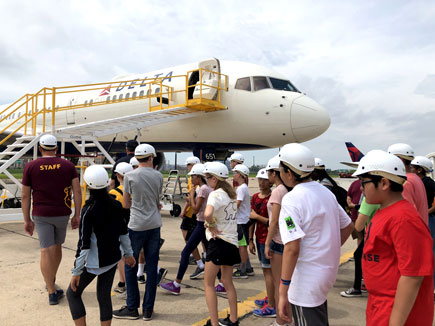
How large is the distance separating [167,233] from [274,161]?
203 inches

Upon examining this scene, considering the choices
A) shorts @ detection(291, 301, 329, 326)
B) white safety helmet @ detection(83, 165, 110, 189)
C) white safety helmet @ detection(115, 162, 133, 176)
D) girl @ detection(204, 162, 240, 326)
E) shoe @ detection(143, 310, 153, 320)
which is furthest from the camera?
white safety helmet @ detection(115, 162, 133, 176)

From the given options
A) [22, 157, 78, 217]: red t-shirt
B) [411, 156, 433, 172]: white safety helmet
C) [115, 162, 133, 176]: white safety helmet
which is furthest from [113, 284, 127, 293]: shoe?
[411, 156, 433, 172]: white safety helmet

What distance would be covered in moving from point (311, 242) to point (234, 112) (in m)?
9.04

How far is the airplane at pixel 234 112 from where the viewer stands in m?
10.7

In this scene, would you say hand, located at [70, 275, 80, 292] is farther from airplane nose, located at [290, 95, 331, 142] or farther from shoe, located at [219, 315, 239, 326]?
airplane nose, located at [290, 95, 331, 142]

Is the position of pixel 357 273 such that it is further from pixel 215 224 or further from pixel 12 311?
pixel 12 311

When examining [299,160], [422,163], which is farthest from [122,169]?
[422,163]

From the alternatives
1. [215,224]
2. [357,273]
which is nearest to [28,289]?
[215,224]

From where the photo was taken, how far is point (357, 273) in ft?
15.5

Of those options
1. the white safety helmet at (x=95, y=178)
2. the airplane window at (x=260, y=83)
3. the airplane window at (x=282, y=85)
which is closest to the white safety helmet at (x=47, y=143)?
the white safety helmet at (x=95, y=178)

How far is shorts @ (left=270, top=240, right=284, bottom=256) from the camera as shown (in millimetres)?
3680

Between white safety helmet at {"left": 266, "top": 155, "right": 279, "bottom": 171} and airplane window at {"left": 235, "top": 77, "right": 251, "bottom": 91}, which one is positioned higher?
airplane window at {"left": 235, "top": 77, "right": 251, "bottom": 91}

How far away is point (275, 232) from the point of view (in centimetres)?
361

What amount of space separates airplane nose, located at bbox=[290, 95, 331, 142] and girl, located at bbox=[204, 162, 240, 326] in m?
7.35
